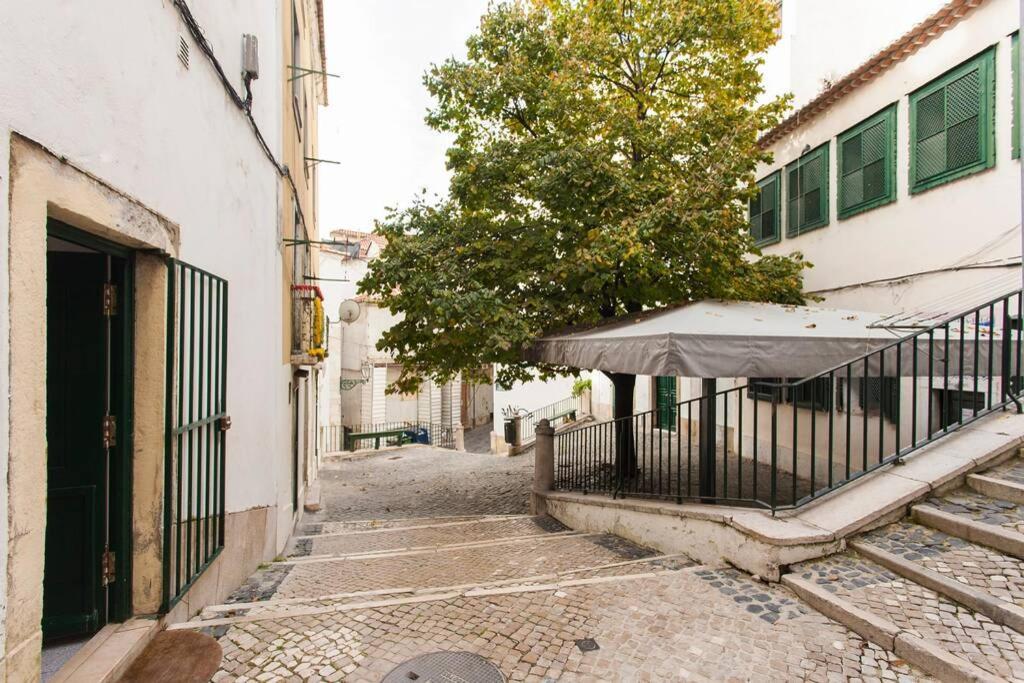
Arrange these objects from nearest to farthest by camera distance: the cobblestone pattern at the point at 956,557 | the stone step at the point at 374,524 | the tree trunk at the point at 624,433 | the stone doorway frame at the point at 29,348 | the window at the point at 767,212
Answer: the stone doorway frame at the point at 29,348 < the cobblestone pattern at the point at 956,557 < the tree trunk at the point at 624,433 < the stone step at the point at 374,524 < the window at the point at 767,212

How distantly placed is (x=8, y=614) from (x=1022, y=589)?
16.0 ft

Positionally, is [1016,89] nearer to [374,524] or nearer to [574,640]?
[574,640]

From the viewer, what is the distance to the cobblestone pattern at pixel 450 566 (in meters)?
4.65

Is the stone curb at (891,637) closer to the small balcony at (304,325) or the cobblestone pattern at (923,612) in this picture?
the cobblestone pattern at (923,612)

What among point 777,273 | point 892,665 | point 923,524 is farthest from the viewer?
point 777,273

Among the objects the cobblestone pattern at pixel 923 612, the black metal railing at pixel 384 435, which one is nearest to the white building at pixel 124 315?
the cobblestone pattern at pixel 923 612

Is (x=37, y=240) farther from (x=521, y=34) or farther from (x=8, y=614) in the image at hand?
(x=521, y=34)

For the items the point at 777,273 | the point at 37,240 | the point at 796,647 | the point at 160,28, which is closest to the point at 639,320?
the point at 777,273

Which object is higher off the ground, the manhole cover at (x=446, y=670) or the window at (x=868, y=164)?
the window at (x=868, y=164)

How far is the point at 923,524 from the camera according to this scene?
4.02m

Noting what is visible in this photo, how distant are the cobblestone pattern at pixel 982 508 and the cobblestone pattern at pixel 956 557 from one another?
0.81 ft

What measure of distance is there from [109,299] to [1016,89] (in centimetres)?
900

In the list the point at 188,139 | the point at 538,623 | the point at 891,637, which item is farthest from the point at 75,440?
the point at 891,637

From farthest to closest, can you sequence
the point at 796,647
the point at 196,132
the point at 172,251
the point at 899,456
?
the point at 899,456 < the point at 196,132 < the point at 172,251 < the point at 796,647
